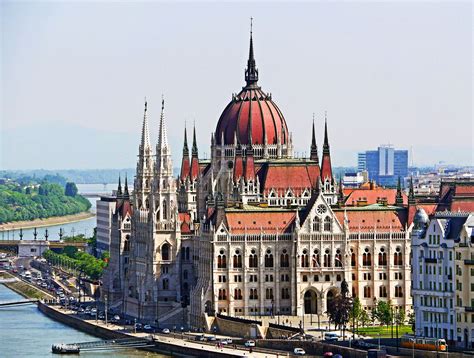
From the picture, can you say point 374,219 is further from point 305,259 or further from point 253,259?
point 253,259

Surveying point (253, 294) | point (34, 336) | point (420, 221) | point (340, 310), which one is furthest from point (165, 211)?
point (420, 221)

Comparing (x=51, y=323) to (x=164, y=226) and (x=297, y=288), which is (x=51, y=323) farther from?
(x=297, y=288)

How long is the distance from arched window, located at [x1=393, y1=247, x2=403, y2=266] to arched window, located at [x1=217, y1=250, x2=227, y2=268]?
47.4ft

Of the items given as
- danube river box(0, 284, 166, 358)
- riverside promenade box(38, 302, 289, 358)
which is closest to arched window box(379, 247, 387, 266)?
riverside promenade box(38, 302, 289, 358)

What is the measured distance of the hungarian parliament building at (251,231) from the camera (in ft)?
544

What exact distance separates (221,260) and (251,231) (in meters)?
3.29

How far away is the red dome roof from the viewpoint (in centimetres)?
18912

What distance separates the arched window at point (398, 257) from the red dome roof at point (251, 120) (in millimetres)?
23835

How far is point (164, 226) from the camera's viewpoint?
177000mm

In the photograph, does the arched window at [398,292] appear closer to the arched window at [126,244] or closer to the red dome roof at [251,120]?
the red dome roof at [251,120]

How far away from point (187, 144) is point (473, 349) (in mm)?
68338

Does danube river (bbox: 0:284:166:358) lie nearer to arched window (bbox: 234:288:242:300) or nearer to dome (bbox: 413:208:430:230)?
arched window (bbox: 234:288:242:300)

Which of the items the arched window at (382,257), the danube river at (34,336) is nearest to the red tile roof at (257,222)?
the arched window at (382,257)

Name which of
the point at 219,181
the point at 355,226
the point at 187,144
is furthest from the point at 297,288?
the point at 187,144
